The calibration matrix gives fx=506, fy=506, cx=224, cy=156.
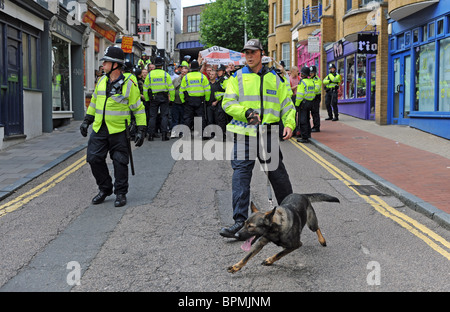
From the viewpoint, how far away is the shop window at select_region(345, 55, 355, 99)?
22.0 metres

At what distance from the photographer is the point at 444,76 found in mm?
13719

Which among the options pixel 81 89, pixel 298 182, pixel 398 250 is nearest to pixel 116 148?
pixel 298 182

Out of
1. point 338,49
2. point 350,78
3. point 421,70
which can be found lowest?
point 421,70

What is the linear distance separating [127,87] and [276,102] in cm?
232

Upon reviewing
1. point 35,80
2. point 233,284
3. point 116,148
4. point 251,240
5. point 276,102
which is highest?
point 35,80

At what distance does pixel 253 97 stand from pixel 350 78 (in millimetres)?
18376

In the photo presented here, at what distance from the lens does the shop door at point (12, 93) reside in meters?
12.6

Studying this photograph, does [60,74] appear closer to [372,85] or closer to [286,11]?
[372,85]

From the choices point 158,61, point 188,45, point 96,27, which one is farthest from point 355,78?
point 188,45

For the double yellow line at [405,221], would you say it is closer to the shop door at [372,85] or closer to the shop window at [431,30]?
the shop window at [431,30]

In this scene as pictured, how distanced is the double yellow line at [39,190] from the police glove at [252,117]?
3.59 meters

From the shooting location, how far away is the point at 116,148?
666cm

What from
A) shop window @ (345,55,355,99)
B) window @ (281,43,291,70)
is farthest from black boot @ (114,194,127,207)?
window @ (281,43,291,70)

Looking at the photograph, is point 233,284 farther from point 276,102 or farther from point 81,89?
point 81,89
